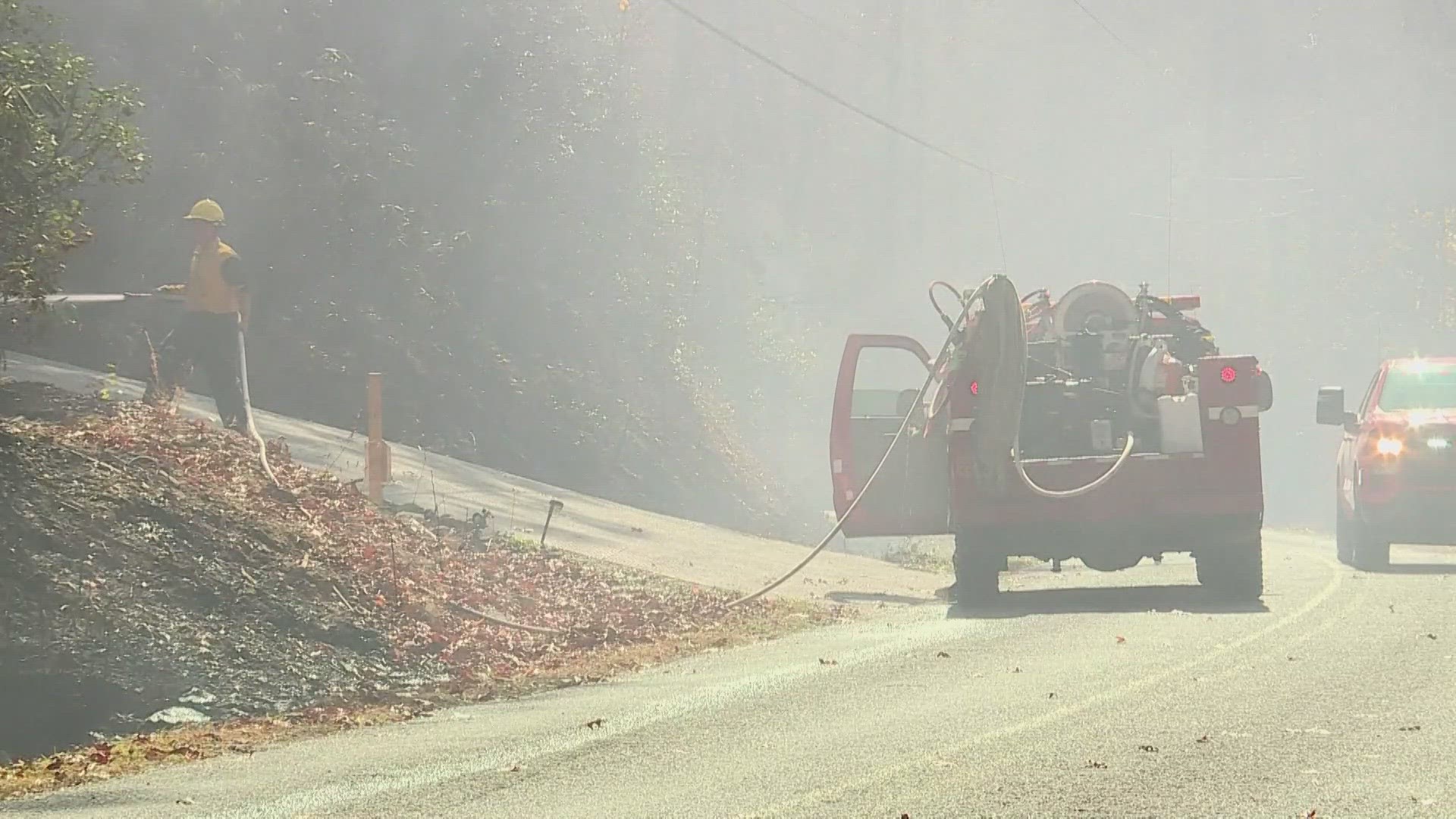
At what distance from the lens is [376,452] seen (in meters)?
15.4

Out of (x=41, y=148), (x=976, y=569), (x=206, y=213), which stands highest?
(x=206, y=213)

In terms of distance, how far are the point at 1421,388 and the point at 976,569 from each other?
6951 millimetres

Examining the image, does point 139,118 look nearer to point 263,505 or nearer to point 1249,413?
point 263,505

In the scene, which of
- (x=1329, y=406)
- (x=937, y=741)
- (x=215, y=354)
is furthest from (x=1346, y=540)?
(x=937, y=741)

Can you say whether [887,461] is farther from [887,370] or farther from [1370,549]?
[887,370]

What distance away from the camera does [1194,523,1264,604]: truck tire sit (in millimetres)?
14062

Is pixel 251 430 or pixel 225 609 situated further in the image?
pixel 251 430

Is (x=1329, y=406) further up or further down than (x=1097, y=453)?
further up

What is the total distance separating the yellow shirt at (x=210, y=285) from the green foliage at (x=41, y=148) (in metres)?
2.64

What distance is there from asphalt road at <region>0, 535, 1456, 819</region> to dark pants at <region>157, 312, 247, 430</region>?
5502mm

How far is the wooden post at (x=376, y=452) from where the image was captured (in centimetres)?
1527

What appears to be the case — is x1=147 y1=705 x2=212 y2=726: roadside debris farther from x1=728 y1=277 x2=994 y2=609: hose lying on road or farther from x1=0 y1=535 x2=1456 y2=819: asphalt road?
x1=728 y1=277 x2=994 y2=609: hose lying on road

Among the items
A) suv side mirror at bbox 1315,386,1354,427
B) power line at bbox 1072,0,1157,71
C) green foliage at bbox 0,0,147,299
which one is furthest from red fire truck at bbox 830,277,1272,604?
power line at bbox 1072,0,1157,71

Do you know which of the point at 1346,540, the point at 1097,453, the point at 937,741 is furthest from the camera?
the point at 1346,540
